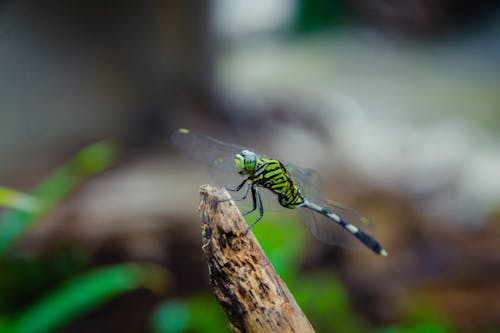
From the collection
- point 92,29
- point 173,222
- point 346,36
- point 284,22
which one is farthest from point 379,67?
point 173,222

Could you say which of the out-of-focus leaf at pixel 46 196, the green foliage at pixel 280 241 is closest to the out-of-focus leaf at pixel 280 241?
the green foliage at pixel 280 241

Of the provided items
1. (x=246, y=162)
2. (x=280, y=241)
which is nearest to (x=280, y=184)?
(x=246, y=162)

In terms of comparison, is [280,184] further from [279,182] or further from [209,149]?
[209,149]

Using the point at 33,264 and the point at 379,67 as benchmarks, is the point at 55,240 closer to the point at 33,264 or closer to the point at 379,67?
the point at 33,264

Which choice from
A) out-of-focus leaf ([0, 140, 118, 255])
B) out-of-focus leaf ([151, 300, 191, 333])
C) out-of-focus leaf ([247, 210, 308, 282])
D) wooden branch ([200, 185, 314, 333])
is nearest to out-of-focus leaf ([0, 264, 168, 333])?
out-of-focus leaf ([151, 300, 191, 333])

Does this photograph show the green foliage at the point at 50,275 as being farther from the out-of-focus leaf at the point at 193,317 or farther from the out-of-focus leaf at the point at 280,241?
the out-of-focus leaf at the point at 280,241
